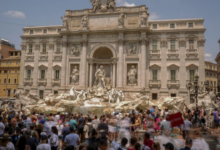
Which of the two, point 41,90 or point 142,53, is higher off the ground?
point 142,53

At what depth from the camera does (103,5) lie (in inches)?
1275

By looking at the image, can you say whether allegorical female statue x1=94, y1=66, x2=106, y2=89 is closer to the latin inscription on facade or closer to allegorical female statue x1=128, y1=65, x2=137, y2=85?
allegorical female statue x1=128, y1=65, x2=137, y2=85

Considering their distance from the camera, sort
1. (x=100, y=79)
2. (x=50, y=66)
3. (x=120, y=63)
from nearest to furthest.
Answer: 1. (x=100, y=79)
2. (x=120, y=63)
3. (x=50, y=66)

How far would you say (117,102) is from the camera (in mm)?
26219

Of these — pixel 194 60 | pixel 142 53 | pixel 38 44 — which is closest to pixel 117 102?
pixel 142 53

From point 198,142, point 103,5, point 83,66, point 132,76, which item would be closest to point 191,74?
point 132,76

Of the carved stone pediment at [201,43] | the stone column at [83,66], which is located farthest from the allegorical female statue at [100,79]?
the carved stone pediment at [201,43]

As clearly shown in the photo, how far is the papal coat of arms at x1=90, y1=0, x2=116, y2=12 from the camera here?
3211 centimetres

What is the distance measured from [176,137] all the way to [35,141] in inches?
194

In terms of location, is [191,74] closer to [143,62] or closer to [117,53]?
[143,62]

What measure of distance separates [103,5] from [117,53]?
27.9 feet

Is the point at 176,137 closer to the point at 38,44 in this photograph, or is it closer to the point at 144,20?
the point at 144,20

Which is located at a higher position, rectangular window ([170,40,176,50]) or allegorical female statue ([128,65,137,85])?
rectangular window ([170,40,176,50])

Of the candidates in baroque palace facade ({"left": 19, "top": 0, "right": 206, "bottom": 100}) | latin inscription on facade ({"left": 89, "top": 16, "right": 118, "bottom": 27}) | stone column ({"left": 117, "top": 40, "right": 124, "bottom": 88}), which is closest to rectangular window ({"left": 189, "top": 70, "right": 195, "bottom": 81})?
baroque palace facade ({"left": 19, "top": 0, "right": 206, "bottom": 100})
